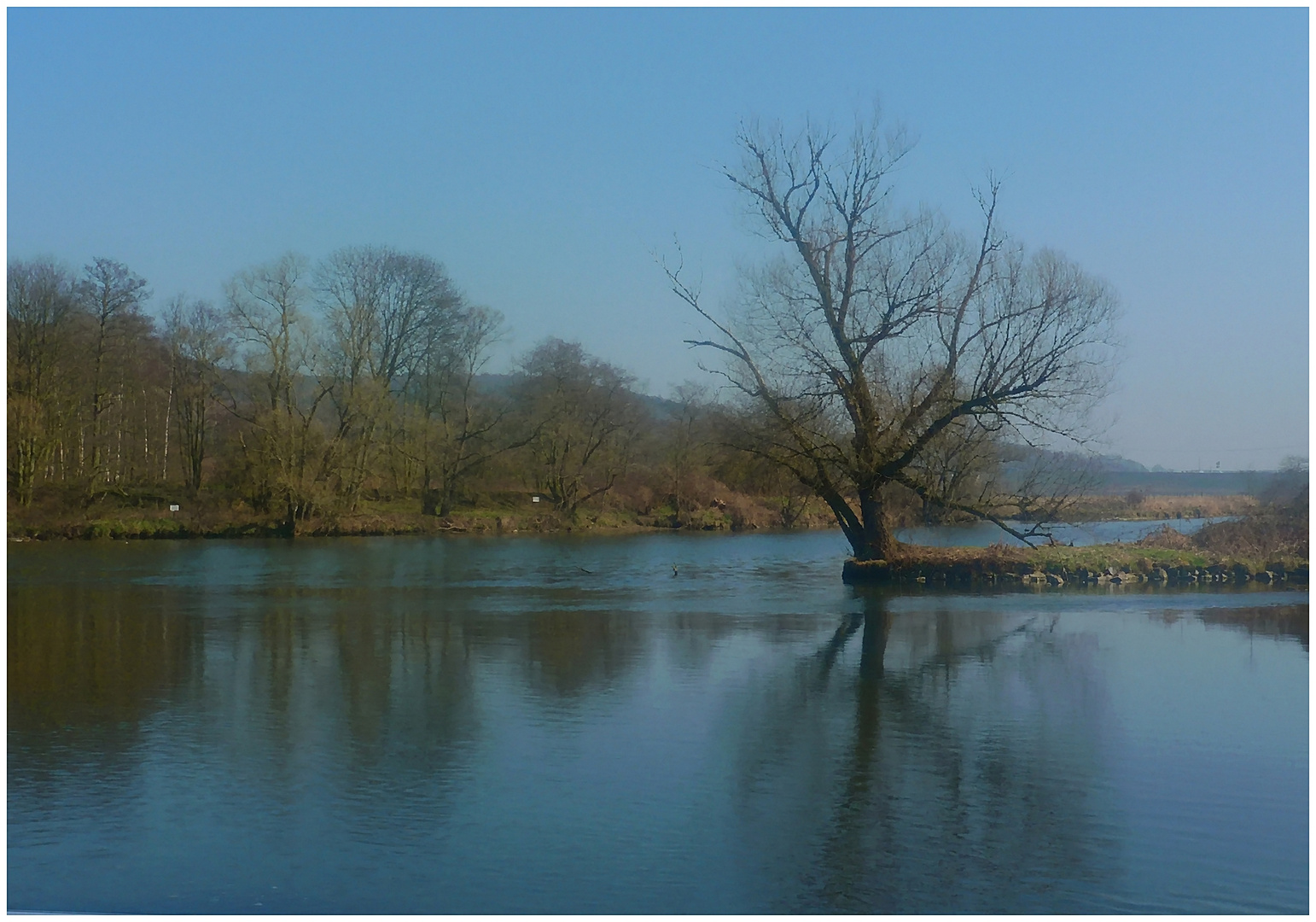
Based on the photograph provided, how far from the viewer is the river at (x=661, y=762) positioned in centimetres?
580

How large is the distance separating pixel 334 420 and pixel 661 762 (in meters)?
39.2

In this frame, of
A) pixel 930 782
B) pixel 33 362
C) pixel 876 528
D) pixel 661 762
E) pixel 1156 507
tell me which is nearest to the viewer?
pixel 930 782

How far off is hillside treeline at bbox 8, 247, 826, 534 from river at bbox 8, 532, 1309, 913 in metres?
21.2

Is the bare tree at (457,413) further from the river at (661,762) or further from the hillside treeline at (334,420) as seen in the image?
the river at (661,762)

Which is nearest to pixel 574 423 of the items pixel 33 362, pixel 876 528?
pixel 33 362

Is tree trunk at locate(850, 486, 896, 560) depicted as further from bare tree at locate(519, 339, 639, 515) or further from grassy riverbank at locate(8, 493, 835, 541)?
bare tree at locate(519, 339, 639, 515)

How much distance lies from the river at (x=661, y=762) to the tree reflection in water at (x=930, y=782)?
0.09ft

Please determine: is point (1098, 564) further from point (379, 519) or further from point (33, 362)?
point (33, 362)

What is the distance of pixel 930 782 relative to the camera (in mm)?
7555

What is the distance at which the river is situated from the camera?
5.80 meters

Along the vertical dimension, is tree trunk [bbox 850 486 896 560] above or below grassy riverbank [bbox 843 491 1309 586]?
above

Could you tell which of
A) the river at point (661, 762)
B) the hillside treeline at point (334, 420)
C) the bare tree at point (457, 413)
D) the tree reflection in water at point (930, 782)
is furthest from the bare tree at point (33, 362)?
the tree reflection in water at point (930, 782)

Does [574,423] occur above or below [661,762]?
above

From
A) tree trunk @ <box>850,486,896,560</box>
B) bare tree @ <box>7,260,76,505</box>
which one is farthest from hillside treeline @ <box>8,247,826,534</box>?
tree trunk @ <box>850,486,896,560</box>
